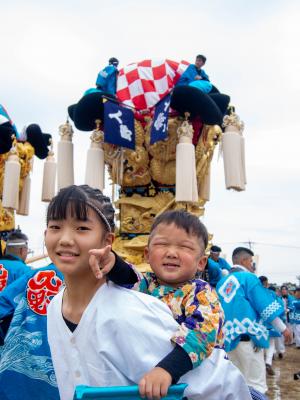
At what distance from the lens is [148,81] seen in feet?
15.3

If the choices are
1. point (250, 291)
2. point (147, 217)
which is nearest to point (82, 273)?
point (250, 291)

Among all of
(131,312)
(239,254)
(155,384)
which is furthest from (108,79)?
(155,384)

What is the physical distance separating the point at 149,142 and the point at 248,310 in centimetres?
190

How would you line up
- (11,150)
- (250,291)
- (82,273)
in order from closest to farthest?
(82,273), (250,291), (11,150)

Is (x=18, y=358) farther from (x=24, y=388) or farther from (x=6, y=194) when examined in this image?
(x=6, y=194)

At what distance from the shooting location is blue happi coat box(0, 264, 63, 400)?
2.06 meters

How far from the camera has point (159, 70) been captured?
15.3ft

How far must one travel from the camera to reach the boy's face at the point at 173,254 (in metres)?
1.38

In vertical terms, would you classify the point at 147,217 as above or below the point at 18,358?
above

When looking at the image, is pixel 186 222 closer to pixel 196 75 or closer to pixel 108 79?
pixel 196 75

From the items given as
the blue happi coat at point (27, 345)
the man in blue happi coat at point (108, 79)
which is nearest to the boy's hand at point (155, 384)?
the blue happi coat at point (27, 345)

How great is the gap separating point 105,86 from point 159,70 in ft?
1.98

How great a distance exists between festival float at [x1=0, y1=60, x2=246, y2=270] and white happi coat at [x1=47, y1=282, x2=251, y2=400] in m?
3.08

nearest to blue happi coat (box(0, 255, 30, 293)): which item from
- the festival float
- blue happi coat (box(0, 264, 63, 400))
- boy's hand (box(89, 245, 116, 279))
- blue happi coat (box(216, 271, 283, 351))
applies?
blue happi coat (box(0, 264, 63, 400))
